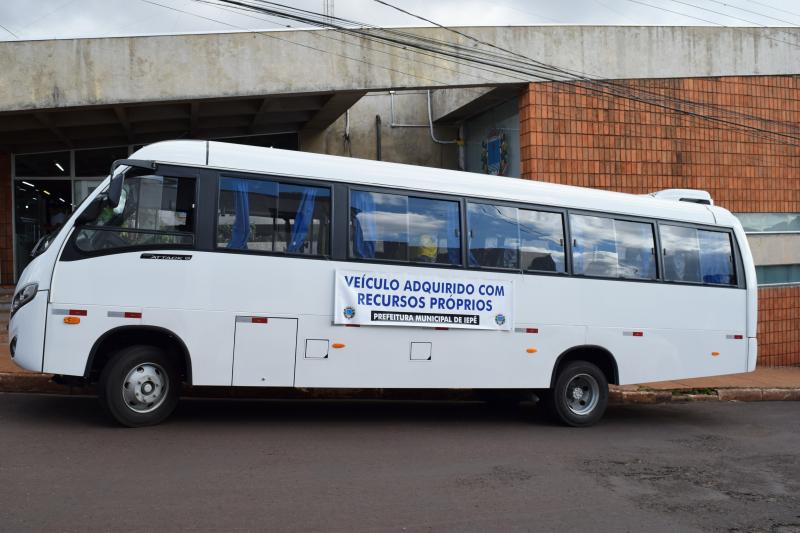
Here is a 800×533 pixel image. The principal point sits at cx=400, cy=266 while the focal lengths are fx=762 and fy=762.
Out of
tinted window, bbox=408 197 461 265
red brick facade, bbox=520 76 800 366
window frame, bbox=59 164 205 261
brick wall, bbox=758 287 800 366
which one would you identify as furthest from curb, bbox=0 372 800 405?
red brick facade, bbox=520 76 800 366

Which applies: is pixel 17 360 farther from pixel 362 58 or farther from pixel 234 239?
pixel 362 58

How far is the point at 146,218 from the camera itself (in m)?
7.77

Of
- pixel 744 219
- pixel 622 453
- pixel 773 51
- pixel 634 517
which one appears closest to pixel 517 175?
pixel 744 219

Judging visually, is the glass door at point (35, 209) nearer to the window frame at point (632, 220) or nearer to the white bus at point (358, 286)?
the white bus at point (358, 286)

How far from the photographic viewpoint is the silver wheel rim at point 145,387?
775cm

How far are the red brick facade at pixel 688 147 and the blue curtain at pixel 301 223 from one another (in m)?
7.04

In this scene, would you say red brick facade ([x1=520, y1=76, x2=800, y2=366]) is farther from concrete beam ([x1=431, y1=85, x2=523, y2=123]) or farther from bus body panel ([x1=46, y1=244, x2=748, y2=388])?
bus body panel ([x1=46, y1=244, x2=748, y2=388])

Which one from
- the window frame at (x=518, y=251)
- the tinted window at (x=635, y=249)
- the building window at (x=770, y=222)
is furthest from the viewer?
the building window at (x=770, y=222)

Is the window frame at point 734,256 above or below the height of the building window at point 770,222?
below

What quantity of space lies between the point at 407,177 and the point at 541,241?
1.96 metres

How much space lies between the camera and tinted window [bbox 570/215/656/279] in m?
9.82

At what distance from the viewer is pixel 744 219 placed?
16.4 meters

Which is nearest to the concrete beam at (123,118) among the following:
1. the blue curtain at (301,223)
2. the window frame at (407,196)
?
the blue curtain at (301,223)

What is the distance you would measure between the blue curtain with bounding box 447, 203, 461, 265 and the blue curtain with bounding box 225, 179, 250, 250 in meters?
2.39
